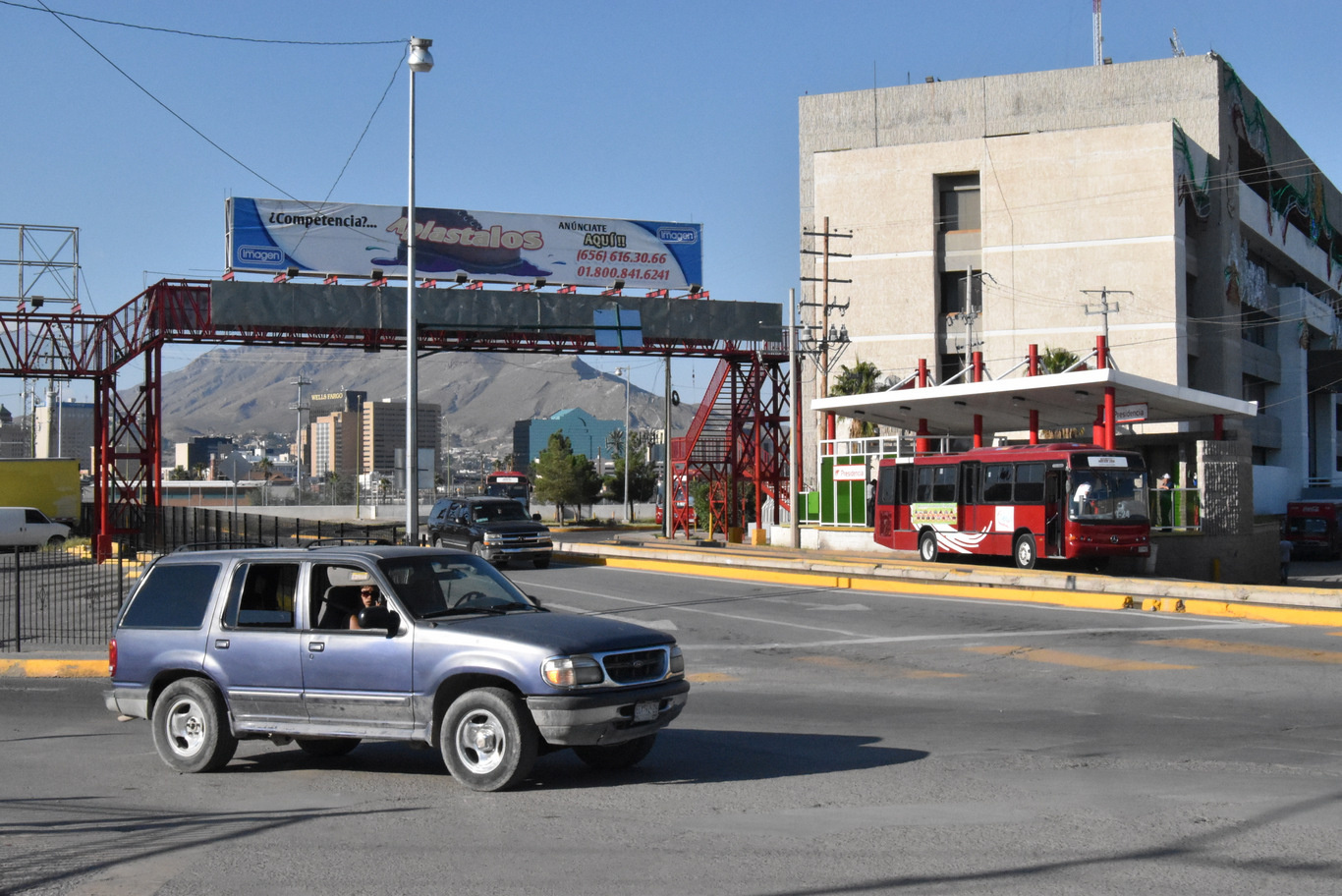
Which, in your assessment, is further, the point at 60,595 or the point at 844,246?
the point at 844,246

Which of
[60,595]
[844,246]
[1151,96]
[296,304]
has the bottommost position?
[60,595]

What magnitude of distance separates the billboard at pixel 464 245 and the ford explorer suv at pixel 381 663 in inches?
1465

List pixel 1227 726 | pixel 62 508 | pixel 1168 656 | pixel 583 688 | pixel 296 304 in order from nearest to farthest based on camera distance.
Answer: pixel 583 688 → pixel 1227 726 → pixel 1168 656 → pixel 296 304 → pixel 62 508

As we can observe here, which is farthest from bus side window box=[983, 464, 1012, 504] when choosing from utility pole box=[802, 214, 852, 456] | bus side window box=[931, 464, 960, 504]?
utility pole box=[802, 214, 852, 456]

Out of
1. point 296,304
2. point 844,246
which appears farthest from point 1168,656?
point 844,246

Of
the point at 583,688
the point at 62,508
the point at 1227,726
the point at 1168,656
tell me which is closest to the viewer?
the point at 583,688

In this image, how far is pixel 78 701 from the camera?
13.7m

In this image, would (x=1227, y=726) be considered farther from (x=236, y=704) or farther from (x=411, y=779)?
(x=236, y=704)

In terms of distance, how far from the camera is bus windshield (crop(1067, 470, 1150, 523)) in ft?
89.8

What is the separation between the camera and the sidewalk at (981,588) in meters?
16.6

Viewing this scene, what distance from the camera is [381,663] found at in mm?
8688

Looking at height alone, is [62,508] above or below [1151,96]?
below

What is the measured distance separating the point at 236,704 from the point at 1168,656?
1115 centimetres

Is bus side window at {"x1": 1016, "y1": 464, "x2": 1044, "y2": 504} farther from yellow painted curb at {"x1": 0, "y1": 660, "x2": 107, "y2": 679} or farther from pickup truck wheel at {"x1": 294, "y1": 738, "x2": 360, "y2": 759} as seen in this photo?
pickup truck wheel at {"x1": 294, "y1": 738, "x2": 360, "y2": 759}
